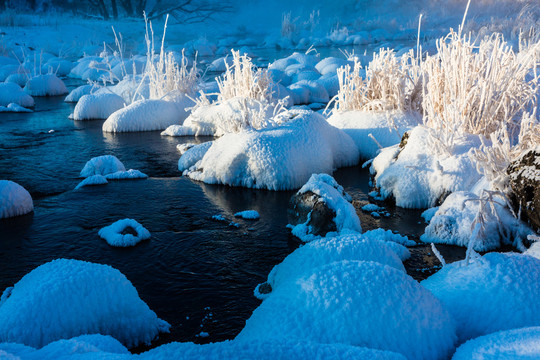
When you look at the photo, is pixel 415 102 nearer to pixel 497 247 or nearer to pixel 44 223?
pixel 497 247

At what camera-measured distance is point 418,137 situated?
17.3 ft

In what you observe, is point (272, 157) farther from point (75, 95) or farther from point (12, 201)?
point (75, 95)

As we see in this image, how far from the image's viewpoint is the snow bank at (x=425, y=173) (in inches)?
191

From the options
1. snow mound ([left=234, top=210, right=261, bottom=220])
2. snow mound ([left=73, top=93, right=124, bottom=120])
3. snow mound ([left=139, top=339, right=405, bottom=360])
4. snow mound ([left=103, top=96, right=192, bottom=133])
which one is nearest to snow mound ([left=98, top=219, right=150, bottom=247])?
snow mound ([left=234, top=210, right=261, bottom=220])

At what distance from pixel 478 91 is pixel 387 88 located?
5.40ft

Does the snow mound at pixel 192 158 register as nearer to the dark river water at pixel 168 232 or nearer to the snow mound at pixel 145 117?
the dark river water at pixel 168 232

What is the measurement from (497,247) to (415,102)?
10.1 ft

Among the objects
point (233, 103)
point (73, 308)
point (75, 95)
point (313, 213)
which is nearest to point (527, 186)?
point (313, 213)

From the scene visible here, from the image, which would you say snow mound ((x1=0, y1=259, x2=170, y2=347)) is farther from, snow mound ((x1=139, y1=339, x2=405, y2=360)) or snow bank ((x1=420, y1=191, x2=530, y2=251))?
snow bank ((x1=420, y1=191, x2=530, y2=251))

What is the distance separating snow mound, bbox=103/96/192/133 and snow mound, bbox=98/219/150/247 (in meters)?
4.41

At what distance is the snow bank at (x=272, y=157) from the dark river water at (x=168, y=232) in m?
0.14

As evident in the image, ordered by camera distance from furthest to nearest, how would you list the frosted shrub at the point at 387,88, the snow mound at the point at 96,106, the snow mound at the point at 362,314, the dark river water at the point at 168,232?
the snow mound at the point at 96,106, the frosted shrub at the point at 387,88, the dark river water at the point at 168,232, the snow mound at the point at 362,314

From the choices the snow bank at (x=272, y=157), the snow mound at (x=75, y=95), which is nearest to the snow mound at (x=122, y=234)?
the snow bank at (x=272, y=157)

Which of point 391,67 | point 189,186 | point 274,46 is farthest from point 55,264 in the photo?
point 274,46
